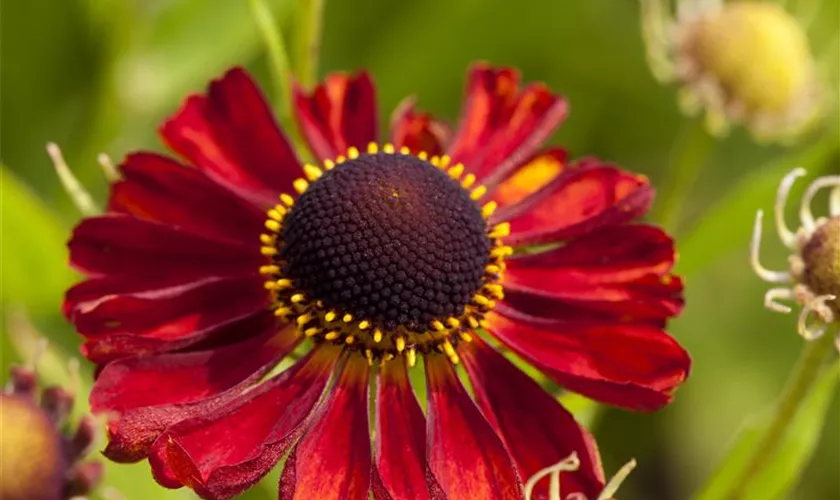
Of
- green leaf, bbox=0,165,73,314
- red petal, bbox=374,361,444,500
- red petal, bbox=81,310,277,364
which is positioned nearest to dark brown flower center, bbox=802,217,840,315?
red petal, bbox=374,361,444,500

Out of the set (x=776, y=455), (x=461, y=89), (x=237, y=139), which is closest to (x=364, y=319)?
(x=237, y=139)

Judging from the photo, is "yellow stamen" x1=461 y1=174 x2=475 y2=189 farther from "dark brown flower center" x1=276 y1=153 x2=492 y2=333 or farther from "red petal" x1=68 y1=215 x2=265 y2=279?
"red petal" x1=68 y1=215 x2=265 y2=279

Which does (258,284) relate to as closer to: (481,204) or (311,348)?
(311,348)

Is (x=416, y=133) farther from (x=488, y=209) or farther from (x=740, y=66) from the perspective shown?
(x=740, y=66)

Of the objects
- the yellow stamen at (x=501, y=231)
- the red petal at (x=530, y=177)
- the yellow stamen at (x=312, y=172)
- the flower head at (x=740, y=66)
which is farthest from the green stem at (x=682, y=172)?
the yellow stamen at (x=312, y=172)

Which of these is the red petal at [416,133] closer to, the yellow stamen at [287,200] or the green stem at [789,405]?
the yellow stamen at [287,200]

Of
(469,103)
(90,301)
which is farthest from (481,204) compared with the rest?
(90,301)
